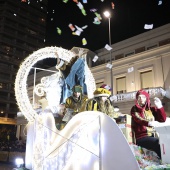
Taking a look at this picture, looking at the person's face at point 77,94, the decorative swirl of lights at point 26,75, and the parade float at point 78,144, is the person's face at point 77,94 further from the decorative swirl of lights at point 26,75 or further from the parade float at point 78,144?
the decorative swirl of lights at point 26,75

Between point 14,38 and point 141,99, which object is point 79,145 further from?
point 14,38

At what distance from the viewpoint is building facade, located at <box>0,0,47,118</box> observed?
164 ft

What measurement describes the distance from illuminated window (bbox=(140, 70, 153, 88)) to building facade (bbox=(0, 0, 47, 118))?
3659 cm

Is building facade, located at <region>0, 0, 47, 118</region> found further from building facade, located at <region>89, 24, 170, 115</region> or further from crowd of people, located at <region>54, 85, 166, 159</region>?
crowd of people, located at <region>54, 85, 166, 159</region>

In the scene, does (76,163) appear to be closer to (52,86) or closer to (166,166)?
(166,166)

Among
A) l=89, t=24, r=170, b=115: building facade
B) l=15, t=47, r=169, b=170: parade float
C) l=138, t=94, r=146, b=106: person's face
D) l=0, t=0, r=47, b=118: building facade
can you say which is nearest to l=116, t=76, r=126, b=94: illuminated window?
l=89, t=24, r=170, b=115: building facade

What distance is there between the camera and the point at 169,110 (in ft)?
54.8

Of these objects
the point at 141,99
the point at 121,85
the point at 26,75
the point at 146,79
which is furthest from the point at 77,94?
the point at 121,85

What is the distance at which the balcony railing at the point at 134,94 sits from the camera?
1714 centimetres

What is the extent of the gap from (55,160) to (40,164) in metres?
0.59

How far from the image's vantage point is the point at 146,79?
19.7 metres

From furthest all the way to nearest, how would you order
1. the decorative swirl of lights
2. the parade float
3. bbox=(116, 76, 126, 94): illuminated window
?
1. bbox=(116, 76, 126, 94): illuminated window
2. the decorative swirl of lights
3. the parade float

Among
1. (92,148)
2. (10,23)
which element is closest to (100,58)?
(92,148)

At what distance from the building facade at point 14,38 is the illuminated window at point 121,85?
3396cm
